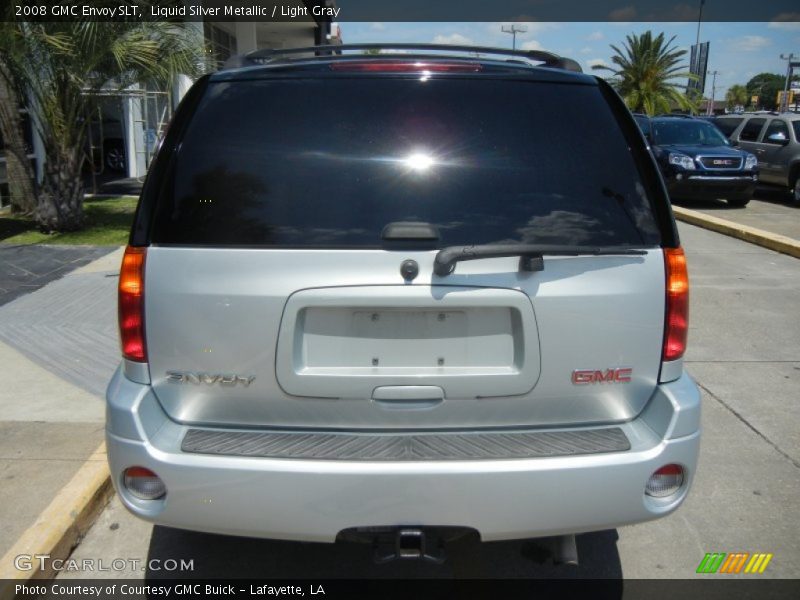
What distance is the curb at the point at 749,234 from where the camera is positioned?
10016mm

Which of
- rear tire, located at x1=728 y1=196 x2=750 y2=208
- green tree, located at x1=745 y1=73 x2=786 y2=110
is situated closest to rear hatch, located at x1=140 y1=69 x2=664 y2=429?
rear tire, located at x1=728 y1=196 x2=750 y2=208

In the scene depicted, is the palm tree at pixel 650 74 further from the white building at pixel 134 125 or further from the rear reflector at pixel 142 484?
the rear reflector at pixel 142 484

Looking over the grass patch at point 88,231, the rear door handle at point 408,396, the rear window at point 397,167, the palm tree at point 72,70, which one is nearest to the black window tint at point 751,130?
the palm tree at point 72,70

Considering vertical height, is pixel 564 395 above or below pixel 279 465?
above

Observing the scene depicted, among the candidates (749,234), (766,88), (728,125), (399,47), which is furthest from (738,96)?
(399,47)

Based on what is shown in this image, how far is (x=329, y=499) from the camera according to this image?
235 centimetres

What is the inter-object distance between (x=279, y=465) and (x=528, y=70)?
67.6 inches

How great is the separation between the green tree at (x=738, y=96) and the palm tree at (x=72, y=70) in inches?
4684

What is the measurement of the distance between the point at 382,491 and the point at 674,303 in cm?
118

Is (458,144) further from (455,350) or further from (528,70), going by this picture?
(455,350)

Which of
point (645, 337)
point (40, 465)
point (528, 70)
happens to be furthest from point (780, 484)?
point (40, 465)

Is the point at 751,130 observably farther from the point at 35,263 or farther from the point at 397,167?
the point at 397,167

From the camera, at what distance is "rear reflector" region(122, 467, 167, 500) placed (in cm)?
244

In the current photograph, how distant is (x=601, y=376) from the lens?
8.23 ft
